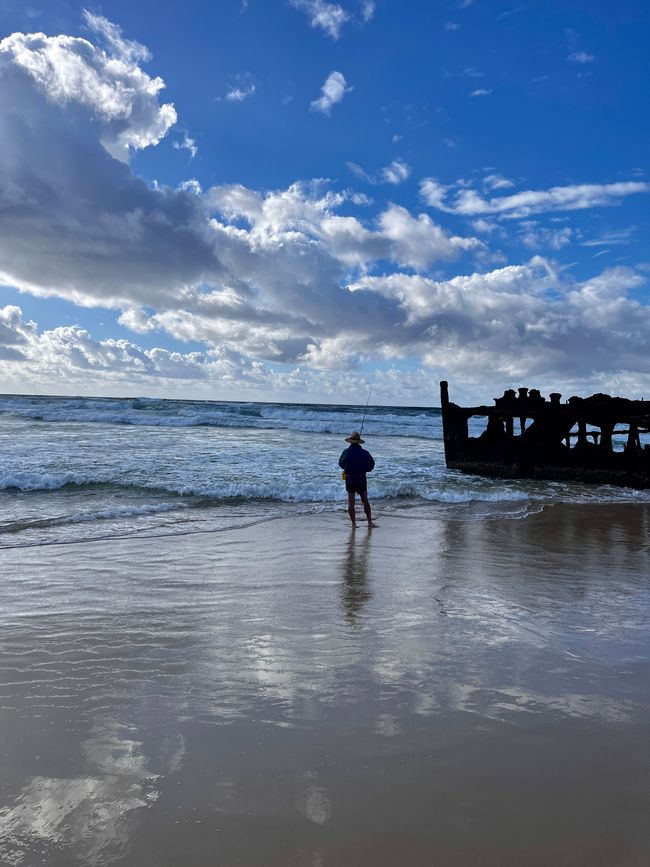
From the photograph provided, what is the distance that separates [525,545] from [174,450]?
14173 millimetres

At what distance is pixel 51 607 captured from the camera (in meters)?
5.16

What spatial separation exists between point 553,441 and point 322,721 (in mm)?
14865

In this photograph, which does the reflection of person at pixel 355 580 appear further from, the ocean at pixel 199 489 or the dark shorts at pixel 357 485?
the ocean at pixel 199 489

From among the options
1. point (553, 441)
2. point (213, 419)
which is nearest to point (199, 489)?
point (553, 441)

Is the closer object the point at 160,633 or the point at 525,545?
the point at 160,633

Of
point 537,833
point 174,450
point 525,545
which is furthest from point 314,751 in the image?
point 174,450

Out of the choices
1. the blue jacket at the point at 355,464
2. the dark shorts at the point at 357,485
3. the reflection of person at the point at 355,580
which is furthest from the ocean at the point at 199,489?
the reflection of person at the point at 355,580

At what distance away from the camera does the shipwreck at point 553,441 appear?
15.0 metres

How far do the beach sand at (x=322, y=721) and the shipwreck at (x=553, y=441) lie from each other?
1032 cm

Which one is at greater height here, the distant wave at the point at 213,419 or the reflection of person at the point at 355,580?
the distant wave at the point at 213,419

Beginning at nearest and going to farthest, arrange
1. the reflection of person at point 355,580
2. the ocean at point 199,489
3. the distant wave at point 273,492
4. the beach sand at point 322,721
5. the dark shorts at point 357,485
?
the beach sand at point 322,721 → the reflection of person at point 355,580 → the ocean at point 199,489 → the dark shorts at point 357,485 → the distant wave at point 273,492

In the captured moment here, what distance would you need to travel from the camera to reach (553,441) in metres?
16.3

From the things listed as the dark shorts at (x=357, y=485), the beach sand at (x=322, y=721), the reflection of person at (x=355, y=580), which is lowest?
the reflection of person at (x=355, y=580)

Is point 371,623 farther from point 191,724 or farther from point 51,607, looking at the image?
point 51,607
